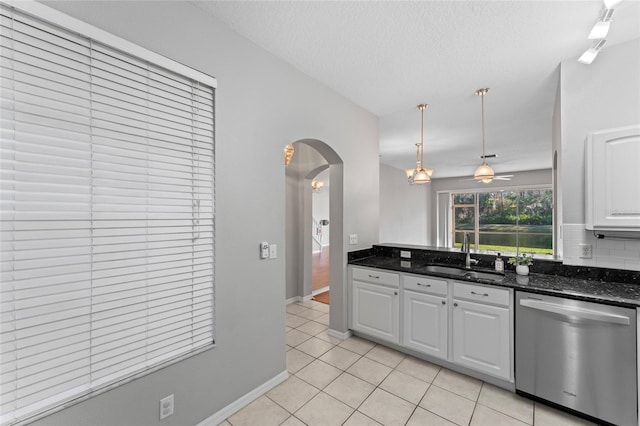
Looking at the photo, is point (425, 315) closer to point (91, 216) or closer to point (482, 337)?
point (482, 337)

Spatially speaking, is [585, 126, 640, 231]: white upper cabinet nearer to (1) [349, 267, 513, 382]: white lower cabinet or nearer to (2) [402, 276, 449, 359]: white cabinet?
(1) [349, 267, 513, 382]: white lower cabinet

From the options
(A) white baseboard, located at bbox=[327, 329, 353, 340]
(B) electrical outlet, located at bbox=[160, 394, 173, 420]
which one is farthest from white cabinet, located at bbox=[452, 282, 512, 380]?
(B) electrical outlet, located at bbox=[160, 394, 173, 420]

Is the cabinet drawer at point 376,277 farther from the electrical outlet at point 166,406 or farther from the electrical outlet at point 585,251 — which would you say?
the electrical outlet at point 166,406

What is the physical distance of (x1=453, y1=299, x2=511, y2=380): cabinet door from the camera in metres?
2.23

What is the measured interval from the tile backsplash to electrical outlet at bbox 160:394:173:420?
330 centimetres

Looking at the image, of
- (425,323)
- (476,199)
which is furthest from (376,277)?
(476,199)

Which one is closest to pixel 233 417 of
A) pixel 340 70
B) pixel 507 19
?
pixel 340 70

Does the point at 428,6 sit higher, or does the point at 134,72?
the point at 428,6

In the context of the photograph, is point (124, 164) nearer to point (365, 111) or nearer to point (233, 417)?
point (233, 417)

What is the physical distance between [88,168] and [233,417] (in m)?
1.89

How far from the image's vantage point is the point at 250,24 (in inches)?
77.1

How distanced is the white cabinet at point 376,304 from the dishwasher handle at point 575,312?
1125 mm

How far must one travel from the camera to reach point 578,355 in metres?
1.92

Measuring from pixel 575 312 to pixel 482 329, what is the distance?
661mm
